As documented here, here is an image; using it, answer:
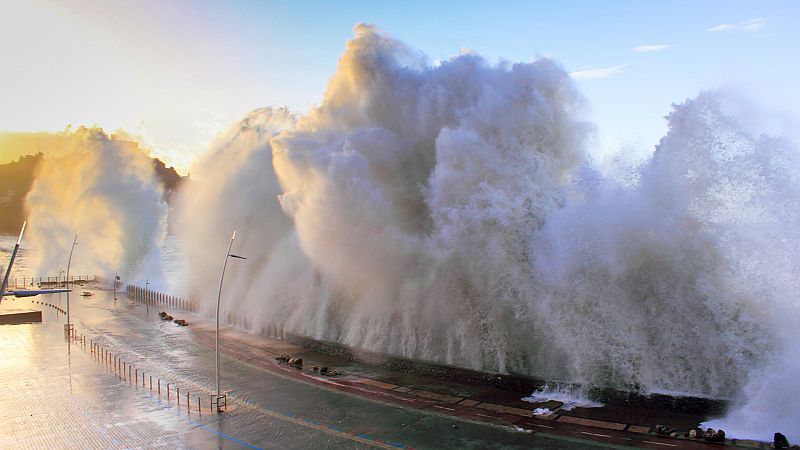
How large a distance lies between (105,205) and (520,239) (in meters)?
50.3

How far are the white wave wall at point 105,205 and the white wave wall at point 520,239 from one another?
3373 centimetres

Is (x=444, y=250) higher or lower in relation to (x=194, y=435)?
higher

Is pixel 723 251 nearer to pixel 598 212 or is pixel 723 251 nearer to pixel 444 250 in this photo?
pixel 598 212

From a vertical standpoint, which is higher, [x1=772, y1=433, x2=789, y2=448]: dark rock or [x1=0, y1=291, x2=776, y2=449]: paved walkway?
[x1=772, y1=433, x2=789, y2=448]: dark rock

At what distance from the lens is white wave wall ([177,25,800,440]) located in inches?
687

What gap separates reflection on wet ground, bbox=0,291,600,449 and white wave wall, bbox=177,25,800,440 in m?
5.07

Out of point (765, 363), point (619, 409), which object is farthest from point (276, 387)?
point (765, 363)

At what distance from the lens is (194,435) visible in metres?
14.7

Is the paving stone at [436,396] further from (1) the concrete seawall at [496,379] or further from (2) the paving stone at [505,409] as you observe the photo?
(1) the concrete seawall at [496,379]

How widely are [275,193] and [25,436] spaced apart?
20147 millimetres

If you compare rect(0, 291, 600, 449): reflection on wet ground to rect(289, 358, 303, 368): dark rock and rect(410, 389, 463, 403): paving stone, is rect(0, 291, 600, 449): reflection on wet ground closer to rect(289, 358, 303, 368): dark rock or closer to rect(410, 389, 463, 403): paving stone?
rect(289, 358, 303, 368): dark rock

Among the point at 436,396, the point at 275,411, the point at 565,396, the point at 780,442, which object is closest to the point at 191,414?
the point at 275,411

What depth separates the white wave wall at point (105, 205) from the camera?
2274 inches

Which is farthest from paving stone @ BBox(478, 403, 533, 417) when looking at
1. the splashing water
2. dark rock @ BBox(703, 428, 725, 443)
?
dark rock @ BBox(703, 428, 725, 443)
